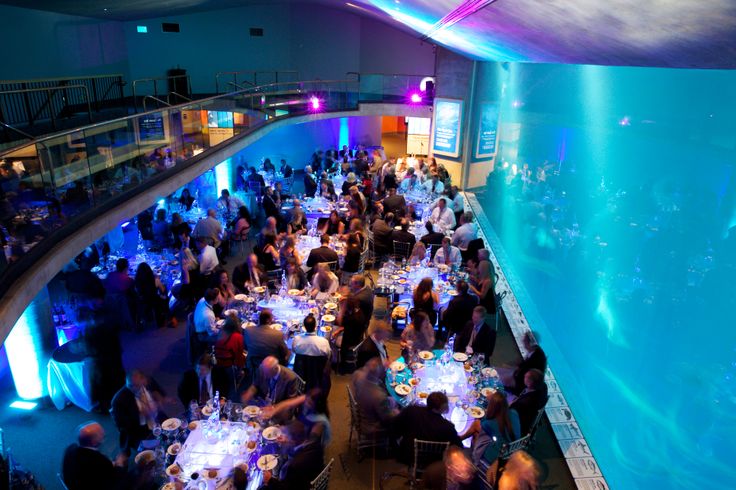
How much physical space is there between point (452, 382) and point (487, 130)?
13.6 metres

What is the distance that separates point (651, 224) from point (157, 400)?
8581mm

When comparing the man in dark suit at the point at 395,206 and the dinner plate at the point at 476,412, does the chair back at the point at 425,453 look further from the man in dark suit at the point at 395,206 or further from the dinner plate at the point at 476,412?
the man in dark suit at the point at 395,206

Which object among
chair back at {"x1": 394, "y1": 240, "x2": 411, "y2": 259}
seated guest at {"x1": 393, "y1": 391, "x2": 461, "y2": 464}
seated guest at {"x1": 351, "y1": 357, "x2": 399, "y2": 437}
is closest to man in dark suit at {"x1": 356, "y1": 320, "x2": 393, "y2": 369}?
seated guest at {"x1": 351, "y1": 357, "x2": 399, "y2": 437}

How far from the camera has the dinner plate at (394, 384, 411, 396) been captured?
20.0 feet

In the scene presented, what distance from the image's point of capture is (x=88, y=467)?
4.71 metres

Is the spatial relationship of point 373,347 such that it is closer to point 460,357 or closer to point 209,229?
point 460,357

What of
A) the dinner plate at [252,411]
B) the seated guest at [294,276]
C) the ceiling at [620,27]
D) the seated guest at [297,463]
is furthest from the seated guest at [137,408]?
the ceiling at [620,27]

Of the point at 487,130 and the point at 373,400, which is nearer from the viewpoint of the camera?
the point at 373,400

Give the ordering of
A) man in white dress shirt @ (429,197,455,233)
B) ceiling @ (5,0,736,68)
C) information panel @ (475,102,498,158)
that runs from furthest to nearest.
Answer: information panel @ (475,102,498,158) < man in white dress shirt @ (429,197,455,233) < ceiling @ (5,0,736,68)

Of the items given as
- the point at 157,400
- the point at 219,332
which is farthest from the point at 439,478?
the point at 219,332

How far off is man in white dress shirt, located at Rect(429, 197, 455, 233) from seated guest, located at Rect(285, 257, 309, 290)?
462 centimetres

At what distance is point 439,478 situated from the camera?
16.0 ft

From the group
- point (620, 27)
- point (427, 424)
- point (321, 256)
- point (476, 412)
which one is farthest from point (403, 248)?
point (620, 27)

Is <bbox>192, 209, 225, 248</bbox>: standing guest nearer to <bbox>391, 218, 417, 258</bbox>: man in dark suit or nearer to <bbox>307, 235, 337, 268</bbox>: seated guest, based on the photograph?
<bbox>307, 235, 337, 268</bbox>: seated guest
